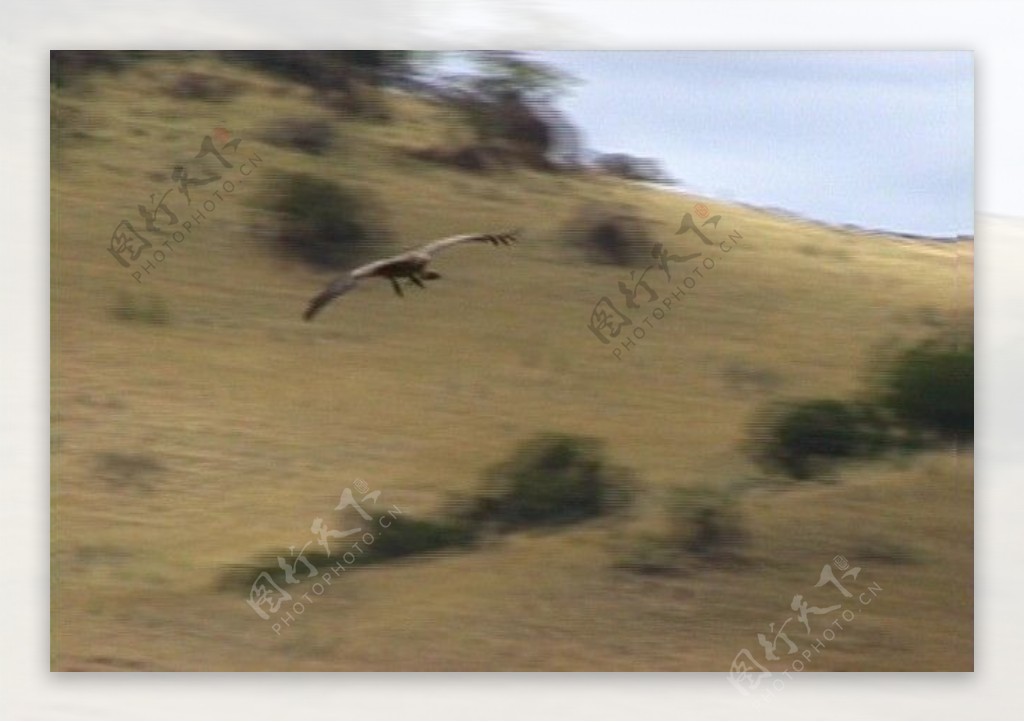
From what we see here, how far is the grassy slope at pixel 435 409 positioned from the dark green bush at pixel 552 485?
6 centimetres

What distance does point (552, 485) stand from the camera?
3572 mm

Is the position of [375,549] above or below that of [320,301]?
below

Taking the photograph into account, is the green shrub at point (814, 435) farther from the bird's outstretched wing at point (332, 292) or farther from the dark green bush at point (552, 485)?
the bird's outstretched wing at point (332, 292)

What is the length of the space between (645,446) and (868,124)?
130cm

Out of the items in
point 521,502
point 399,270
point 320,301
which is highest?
point 399,270

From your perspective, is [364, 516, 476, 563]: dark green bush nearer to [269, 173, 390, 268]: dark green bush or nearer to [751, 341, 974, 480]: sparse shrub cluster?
[269, 173, 390, 268]: dark green bush

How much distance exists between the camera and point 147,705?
3633 millimetres

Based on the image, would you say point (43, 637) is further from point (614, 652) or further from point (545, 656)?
point (614, 652)

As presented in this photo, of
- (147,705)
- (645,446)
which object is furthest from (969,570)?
(147,705)

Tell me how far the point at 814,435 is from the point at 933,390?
1.39ft

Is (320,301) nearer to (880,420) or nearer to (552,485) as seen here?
(552,485)

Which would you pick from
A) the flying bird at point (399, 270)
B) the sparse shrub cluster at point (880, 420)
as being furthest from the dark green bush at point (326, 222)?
the sparse shrub cluster at point (880, 420)

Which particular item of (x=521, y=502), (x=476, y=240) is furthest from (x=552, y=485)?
(x=476, y=240)

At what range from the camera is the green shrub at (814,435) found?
3588 millimetres
